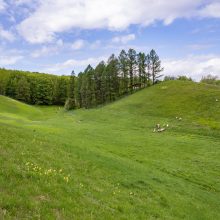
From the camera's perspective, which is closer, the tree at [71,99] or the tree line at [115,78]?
the tree line at [115,78]

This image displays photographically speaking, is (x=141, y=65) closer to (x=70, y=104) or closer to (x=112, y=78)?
(x=112, y=78)

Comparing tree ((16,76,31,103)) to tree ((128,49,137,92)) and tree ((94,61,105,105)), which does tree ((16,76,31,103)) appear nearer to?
tree ((94,61,105,105))

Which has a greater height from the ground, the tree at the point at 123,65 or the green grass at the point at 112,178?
the tree at the point at 123,65

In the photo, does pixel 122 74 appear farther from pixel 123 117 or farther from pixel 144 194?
pixel 144 194

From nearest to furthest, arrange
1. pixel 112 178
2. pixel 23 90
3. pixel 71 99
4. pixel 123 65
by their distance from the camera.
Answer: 1. pixel 112 178
2. pixel 123 65
3. pixel 71 99
4. pixel 23 90

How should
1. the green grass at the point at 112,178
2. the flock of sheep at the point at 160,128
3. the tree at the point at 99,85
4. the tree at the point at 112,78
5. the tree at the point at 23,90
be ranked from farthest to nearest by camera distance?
the tree at the point at 23,90 < the tree at the point at 99,85 < the tree at the point at 112,78 < the flock of sheep at the point at 160,128 < the green grass at the point at 112,178

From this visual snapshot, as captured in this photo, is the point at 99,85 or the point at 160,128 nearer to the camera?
the point at 160,128

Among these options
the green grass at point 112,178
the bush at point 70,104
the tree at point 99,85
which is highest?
the tree at point 99,85

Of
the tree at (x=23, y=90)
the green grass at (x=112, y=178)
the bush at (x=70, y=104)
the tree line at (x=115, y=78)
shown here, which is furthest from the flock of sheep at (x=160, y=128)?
the tree at (x=23, y=90)

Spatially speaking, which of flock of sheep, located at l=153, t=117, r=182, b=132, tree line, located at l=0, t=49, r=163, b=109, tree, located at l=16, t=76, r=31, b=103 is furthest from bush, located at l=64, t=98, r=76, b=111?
flock of sheep, located at l=153, t=117, r=182, b=132

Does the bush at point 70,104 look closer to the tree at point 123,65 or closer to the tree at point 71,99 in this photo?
the tree at point 71,99

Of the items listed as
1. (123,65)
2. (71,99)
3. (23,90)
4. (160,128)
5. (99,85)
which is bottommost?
(160,128)

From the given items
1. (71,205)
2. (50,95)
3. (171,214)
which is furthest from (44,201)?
(50,95)

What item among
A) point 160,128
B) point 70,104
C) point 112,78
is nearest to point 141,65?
point 112,78
